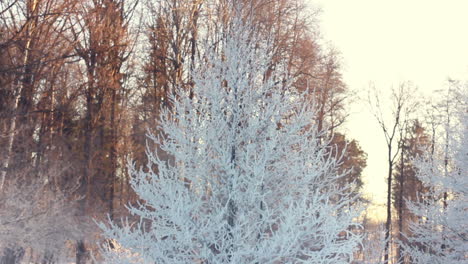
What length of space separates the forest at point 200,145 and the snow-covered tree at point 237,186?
0.03m

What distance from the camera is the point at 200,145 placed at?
7715 millimetres

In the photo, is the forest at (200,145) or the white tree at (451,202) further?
the white tree at (451,202)

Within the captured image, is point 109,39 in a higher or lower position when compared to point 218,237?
higher

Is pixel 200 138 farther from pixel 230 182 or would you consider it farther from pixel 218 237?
pixel 218 237

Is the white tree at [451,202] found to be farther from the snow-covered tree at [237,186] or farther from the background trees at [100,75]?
the snow-covered tree at [237,186]

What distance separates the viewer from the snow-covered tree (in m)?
6.96

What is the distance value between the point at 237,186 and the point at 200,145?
0.79m

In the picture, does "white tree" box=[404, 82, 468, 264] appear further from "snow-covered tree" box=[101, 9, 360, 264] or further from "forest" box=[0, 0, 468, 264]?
"snow-covered tree" box=[101, 9, 360, 264]

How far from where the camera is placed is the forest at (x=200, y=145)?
23.9 ft

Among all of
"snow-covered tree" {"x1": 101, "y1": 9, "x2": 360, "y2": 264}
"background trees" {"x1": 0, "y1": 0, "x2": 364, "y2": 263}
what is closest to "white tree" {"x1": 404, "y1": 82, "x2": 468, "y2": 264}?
"background trees" {"x1": 0, "y1": 0, "x2": 364, "y2": 263}

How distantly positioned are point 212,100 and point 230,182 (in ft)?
3.95

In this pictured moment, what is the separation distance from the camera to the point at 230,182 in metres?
7.48

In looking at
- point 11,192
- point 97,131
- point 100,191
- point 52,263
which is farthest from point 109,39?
point 52,263

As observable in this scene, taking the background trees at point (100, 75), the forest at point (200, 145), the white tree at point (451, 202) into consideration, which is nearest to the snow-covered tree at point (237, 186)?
the forest at point (200, 145)
